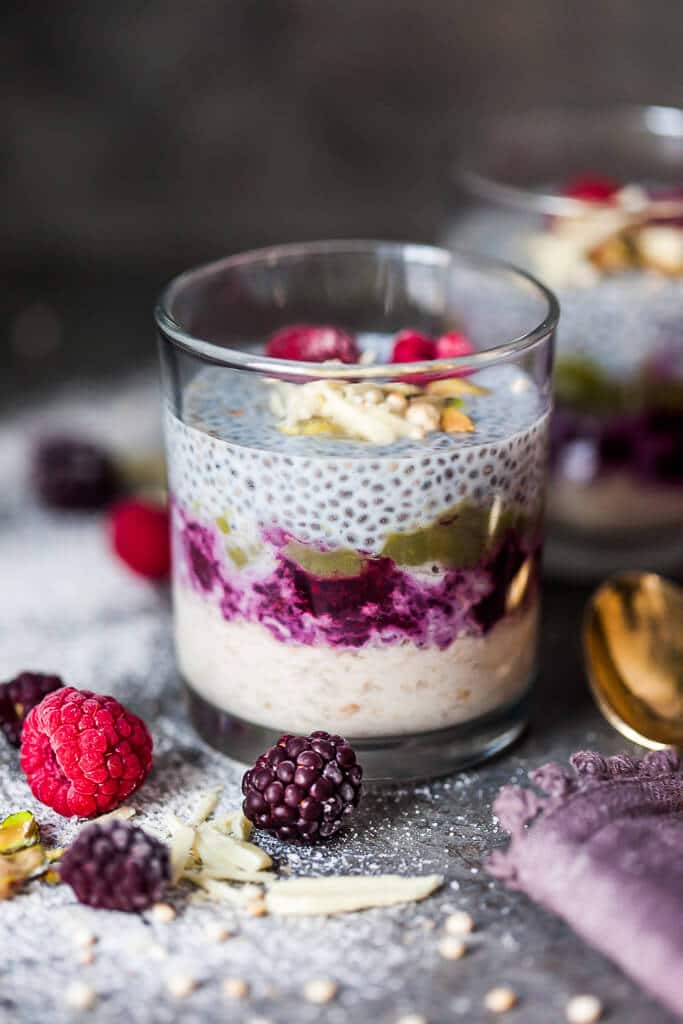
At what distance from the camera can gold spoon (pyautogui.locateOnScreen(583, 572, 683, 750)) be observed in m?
1.24

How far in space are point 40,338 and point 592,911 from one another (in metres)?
1.55

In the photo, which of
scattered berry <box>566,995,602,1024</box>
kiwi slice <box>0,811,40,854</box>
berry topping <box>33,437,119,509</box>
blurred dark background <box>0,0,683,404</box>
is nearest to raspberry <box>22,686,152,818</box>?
kiwi slice <box>0,811,40,854</box>

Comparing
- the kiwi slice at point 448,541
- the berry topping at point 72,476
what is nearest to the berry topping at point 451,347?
the kiwi slice at point 448,541

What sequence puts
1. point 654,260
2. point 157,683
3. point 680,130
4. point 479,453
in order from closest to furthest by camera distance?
point 479,453 → point 157,683 → point 654,260 → point 680,130

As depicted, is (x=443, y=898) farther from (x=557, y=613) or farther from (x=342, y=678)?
(x=557, y=613)

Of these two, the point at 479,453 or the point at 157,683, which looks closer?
the point at 479,453

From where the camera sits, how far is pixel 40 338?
2229mm

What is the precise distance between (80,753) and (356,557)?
0.85 ft

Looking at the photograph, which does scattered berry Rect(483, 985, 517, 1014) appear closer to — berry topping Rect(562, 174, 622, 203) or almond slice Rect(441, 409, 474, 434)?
almond slice Rect(441, 409, 474, 434)

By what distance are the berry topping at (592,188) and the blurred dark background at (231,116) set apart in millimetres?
591

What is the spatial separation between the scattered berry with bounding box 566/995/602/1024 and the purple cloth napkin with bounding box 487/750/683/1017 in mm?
33

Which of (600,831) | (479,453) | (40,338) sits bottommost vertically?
(40,338)

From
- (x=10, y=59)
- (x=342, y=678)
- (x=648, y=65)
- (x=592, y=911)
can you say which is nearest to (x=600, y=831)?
(x=592, y=911)

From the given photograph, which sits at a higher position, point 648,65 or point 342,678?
point 648,65
